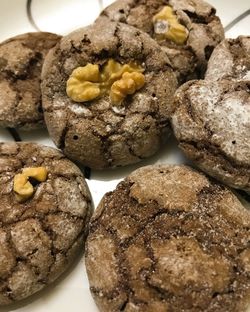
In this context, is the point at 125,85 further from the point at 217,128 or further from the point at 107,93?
the point at 217,128

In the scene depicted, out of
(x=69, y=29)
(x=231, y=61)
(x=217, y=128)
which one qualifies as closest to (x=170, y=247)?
(x=217, y=128)

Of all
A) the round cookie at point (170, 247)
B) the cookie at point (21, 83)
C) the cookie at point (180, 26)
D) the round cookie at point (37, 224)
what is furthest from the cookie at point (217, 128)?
the cookie at point (21, 83)

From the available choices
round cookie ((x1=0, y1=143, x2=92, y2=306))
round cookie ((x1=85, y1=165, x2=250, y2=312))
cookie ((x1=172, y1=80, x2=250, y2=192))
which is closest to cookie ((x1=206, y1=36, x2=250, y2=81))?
cookie ((x1=172, y1=80, x2=250, y2=192))

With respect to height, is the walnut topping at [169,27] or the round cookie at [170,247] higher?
the walnut topping at [169,27]

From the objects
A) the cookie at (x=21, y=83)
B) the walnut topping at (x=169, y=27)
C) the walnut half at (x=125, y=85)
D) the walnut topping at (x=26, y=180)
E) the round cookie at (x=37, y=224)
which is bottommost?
the round cookie at (x=37, y=224)

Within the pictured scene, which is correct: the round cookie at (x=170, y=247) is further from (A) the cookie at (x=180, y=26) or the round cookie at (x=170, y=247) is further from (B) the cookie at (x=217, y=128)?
(A) the cookie at (x=180, y=26)

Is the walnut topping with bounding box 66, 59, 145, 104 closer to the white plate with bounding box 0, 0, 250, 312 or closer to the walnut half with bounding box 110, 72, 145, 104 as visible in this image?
the walnut half with bounding box 110, 72, 145, 104
